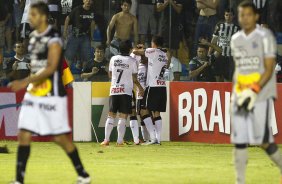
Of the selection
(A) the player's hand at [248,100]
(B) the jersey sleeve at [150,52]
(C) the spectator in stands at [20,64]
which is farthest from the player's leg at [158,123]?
(A) the player's hand at [248,100]

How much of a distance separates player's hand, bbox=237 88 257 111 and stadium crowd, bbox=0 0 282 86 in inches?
418

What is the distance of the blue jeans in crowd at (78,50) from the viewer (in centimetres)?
2148

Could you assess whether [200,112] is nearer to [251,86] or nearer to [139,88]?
[139,88]

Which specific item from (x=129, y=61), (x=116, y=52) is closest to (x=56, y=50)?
(x=129, y=61)

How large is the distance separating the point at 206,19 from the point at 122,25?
2000 mm

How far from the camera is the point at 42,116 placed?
34.6ft

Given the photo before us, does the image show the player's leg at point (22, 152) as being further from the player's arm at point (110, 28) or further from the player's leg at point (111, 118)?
the player's arm at point (110, 28)

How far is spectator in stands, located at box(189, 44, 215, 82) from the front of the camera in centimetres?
2102

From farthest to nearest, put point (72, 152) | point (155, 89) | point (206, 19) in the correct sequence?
point (206, 19) < point (155, 89) < point (72, 152)

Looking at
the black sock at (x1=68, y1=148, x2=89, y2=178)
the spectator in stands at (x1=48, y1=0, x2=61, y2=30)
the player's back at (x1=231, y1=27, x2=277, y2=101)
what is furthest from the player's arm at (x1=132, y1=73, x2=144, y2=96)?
the player's back at (x1=231, y1=27, x2=277, y2=101)

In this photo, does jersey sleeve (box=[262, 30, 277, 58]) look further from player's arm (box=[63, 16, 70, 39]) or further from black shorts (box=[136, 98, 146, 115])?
player's arm (box=[63, 16, 70, 39])

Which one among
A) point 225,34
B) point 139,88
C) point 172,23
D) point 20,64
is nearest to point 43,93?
point 139,88

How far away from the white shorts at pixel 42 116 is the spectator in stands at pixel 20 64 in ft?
34.3

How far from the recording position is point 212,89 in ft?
66.4
